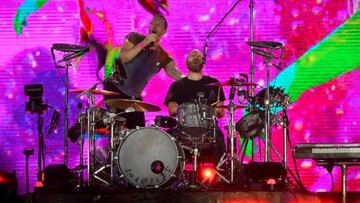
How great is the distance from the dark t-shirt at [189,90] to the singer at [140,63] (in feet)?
1.15

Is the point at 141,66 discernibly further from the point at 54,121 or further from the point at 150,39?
the point at 54,121

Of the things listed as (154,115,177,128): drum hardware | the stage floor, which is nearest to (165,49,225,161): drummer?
(154,115,177,128): drum hardware

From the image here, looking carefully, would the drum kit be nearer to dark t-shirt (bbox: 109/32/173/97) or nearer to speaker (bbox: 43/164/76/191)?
speaker (bbox: 43/164/76/191)

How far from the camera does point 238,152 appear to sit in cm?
823

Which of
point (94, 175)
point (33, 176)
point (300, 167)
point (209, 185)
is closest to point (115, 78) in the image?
point (94, 175)

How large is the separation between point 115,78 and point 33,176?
215 cm

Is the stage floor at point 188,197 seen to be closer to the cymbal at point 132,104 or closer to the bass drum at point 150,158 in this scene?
the bass drum at point 150,158

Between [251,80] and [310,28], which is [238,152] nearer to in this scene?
[251,80]

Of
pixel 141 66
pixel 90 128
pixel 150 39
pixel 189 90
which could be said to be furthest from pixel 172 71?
pixel 90 128

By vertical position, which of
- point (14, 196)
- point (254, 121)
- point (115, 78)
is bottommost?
point (14, 196)

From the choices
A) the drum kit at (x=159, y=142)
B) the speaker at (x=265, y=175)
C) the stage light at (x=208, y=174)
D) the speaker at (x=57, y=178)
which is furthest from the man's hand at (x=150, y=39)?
the speaker at (x=265, y=175)

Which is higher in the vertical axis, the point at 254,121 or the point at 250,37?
the point at 250,37

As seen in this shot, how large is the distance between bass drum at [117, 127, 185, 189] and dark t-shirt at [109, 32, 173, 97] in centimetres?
159

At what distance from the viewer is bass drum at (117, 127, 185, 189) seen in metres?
7.09
